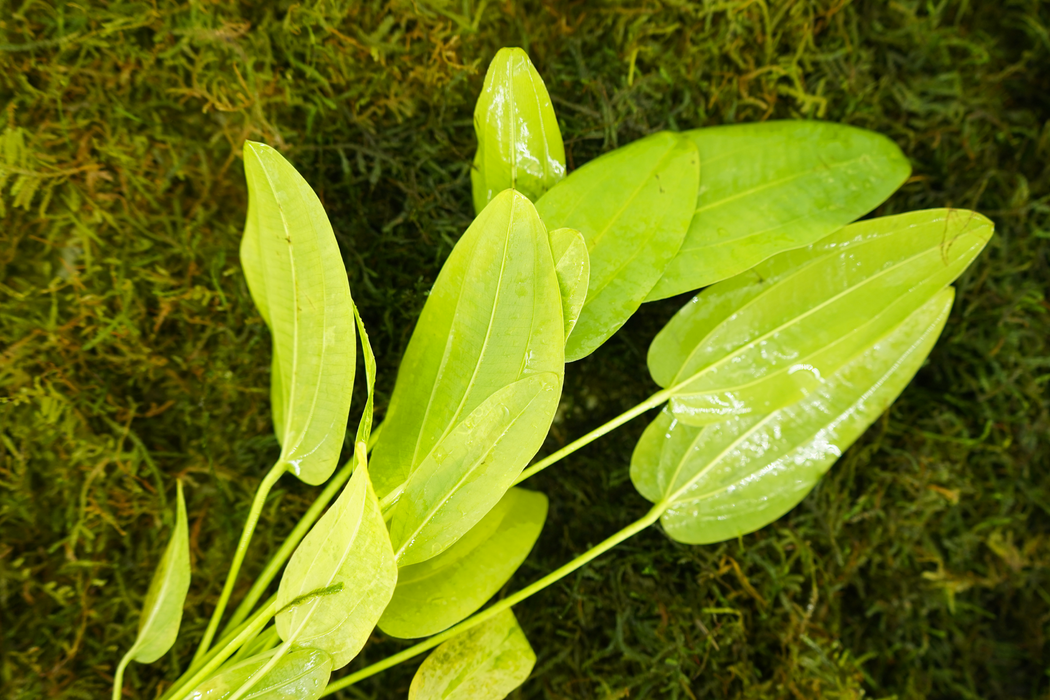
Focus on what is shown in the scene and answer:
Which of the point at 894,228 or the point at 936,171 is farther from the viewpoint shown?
the point at 936,171

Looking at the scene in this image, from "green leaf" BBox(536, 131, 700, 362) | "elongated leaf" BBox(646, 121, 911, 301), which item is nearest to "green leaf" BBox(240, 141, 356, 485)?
"green leaf" BBox(536, 131, 700, 362)

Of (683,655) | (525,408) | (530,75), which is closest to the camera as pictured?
(525,408)

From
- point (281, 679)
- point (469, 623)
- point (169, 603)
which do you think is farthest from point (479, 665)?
point (169, 603)

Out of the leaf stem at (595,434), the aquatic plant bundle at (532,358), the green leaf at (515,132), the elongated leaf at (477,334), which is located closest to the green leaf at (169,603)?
the aquatic plant bundle at (532,358)

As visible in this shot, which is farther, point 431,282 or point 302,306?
point 431,282

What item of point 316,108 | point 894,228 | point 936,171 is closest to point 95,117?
point 316,108

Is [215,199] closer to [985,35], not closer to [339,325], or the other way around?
[339,325]

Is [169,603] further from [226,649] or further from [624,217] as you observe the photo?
[624,217]
